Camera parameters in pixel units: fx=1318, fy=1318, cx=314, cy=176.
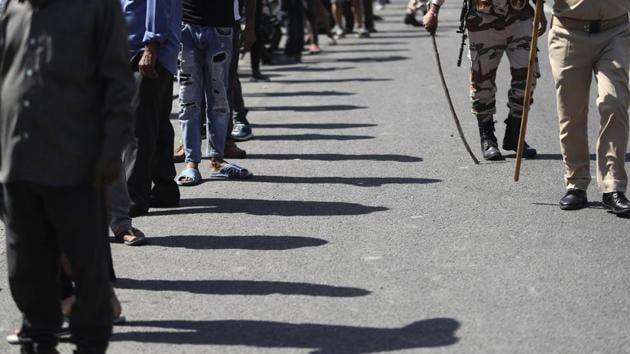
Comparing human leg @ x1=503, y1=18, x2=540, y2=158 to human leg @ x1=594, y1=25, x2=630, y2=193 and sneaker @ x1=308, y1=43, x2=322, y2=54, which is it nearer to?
human leg @ x1=594, y1=25, x2=630, y2=193

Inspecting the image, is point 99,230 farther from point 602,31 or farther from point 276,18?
point 276,18

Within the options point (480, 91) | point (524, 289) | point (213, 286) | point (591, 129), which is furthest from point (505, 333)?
point (591, 129)

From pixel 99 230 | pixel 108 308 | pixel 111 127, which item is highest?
pixel 111 127

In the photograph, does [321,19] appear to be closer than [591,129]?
No

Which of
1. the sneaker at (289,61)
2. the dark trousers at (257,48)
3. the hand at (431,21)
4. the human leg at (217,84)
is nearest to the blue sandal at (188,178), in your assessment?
the human leg at (217,84)

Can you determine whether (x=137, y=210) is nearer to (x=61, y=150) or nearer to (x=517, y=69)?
(x=517, y=69)

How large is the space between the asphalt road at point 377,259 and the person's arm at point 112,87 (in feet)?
4.02

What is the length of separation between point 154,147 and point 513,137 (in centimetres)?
335

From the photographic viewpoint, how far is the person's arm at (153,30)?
310 inches

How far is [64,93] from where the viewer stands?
494 centimetres

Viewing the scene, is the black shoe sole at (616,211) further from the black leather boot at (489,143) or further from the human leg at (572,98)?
the black leather boot at (489,143)

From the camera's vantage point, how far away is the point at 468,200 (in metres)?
8.97

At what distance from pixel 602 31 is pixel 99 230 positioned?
4.37 metres

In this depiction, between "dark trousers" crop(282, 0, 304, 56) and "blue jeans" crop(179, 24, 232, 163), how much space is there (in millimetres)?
9312
